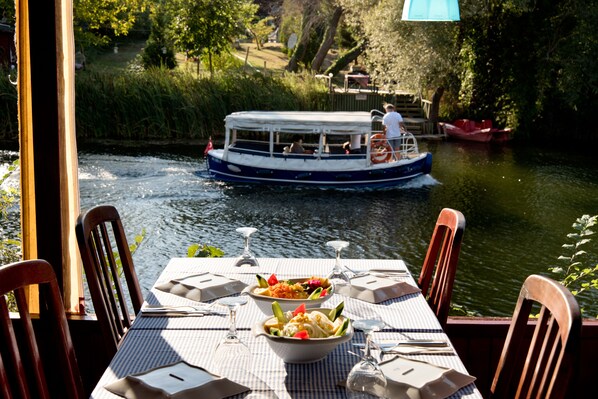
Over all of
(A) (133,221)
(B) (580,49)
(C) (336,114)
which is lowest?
(A) (133,221)

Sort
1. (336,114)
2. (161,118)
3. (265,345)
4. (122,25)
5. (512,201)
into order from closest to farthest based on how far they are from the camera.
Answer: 1. (265,345)
2. (512,201)
3. (336,114)
4. (161,118)
5. (122,25)

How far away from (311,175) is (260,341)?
506 inches

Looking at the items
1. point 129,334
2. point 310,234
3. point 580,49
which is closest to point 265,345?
point 129,334

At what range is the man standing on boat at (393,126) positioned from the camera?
641 inches

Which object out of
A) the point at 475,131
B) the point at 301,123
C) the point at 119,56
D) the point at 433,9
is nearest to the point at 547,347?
the point at 433,9

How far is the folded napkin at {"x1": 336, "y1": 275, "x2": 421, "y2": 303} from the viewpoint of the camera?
2.87 m

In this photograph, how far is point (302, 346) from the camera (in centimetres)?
216

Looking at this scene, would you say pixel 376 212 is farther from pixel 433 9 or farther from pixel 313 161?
pixel 433 9

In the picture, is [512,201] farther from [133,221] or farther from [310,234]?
[133,221]

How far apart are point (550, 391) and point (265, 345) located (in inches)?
32.3

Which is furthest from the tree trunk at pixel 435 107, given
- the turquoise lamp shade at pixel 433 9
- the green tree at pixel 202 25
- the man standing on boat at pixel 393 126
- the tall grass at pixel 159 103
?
the turquoise lamp shade at pixel 433 9

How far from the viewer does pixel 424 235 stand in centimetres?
1197

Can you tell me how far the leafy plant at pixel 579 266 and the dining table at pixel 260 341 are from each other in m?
1.39

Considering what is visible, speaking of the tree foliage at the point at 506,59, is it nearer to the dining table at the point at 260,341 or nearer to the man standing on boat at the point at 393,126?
the man standing on boat at the point at 393,126
